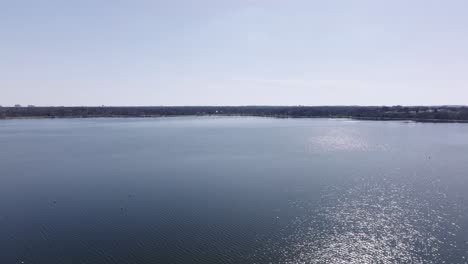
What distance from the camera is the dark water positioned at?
51.7 feet

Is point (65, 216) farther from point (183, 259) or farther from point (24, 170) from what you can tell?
point (24, 170)

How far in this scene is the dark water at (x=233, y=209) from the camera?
15750 millimetres

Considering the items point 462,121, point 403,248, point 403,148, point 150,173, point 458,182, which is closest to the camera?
point 403,248

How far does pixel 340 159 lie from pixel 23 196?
31520 mm

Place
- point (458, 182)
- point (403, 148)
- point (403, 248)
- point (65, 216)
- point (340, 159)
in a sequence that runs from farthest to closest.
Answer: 1. point (403, 148)
2. point (340, 159)
3. point (458, 182)
4. point (65, 216)
5. point (403, 248)

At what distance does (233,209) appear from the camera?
21.2 metres

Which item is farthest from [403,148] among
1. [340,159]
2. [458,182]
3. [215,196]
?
[215,196]

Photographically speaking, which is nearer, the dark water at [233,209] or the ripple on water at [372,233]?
the ripple on water at [372,233]

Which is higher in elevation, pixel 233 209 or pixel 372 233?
pixel 233 209

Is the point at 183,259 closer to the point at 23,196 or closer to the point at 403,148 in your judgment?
the point at 23,196

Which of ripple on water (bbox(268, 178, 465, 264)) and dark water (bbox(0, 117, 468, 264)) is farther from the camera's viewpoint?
dark water (bbox(0, 117, 468, 264))

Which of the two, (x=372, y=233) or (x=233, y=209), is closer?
(x=372, y=233)

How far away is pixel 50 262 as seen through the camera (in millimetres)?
14914

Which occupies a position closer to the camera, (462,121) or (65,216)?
(65,216)
